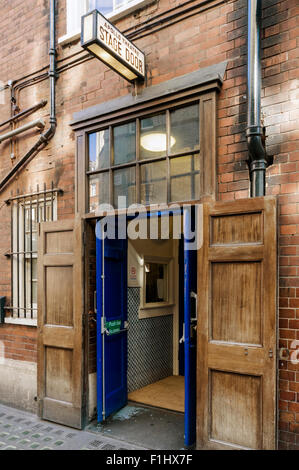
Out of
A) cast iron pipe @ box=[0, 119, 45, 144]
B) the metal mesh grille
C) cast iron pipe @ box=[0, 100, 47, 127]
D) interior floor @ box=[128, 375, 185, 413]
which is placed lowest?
interior floor @ box=[128, 375, 185, 413]

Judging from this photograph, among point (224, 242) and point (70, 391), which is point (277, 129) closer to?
point (224, 242)

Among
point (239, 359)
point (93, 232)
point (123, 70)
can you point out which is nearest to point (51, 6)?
point (123, 70)

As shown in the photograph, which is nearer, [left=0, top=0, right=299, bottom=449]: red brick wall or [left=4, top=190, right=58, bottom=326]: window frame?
[left=0, top=0, right=299, bottom=449]: red brick wall

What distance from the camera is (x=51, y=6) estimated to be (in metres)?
5.35

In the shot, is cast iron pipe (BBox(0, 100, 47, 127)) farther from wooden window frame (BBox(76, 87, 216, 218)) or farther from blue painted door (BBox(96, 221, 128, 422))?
blue painted door (BBox(96, 221, 128, 422))

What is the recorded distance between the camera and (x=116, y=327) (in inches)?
195

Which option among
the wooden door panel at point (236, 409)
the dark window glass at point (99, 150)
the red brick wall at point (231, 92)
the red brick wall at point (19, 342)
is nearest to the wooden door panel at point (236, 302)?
the red brick wall at point (231, 92)

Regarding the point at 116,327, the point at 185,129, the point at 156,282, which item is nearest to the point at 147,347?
the point at 156,282

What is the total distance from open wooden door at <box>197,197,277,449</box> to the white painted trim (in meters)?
2.91

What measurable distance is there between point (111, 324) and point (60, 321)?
2.28 feet

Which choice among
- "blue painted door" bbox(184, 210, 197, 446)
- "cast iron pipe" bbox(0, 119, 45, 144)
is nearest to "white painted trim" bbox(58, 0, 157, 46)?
"cast iron pipe" bbox(0, 119, 45, 144)

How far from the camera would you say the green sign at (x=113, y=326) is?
15.6ft

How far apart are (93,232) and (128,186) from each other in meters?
0.83

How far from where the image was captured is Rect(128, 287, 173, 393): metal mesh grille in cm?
568
